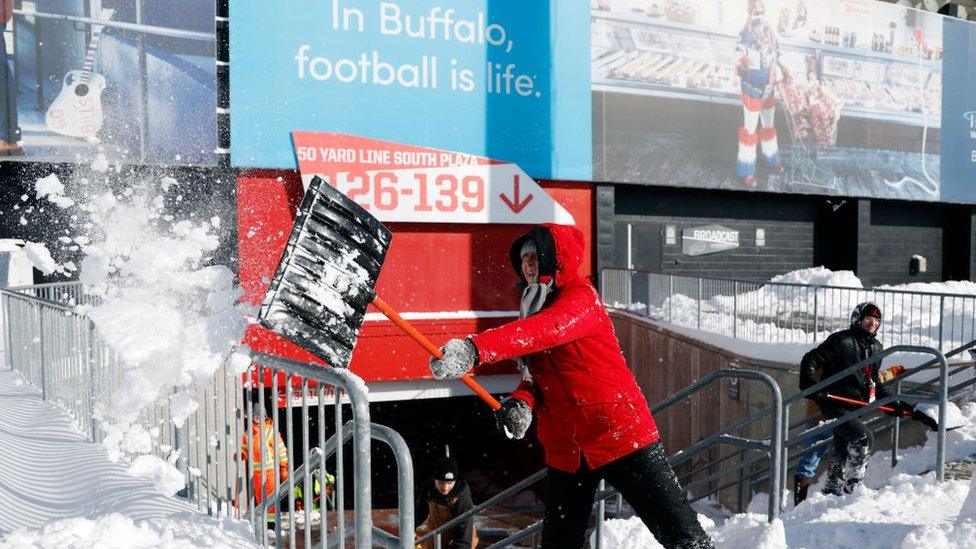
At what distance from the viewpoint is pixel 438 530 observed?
17.5ft

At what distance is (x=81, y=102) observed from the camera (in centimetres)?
1218

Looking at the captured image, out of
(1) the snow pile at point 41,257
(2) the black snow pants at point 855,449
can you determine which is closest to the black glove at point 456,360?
(2) the black snow pants at point 855,449

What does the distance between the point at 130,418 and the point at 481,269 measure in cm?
1078

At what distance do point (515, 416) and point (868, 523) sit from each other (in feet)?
9.18

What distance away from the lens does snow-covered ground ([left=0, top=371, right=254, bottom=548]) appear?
10.00 feet

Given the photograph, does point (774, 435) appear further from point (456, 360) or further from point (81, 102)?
point (81, 102)

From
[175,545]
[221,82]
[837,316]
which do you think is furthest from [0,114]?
[837,316]

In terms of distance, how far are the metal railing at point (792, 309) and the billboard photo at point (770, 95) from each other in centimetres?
379

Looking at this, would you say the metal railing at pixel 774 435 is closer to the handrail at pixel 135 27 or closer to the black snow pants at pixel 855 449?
the black snow pants at pixel 855 449

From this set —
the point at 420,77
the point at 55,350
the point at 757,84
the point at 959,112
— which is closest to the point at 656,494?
the point at 55,350

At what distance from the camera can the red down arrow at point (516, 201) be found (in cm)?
1518

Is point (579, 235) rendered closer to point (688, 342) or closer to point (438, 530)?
point (438, 530)

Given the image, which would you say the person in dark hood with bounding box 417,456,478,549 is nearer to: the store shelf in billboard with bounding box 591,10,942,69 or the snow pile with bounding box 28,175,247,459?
the snow pile with bounding box 28,175,247,459

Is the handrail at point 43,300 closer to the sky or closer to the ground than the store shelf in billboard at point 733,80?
closer to the ground
